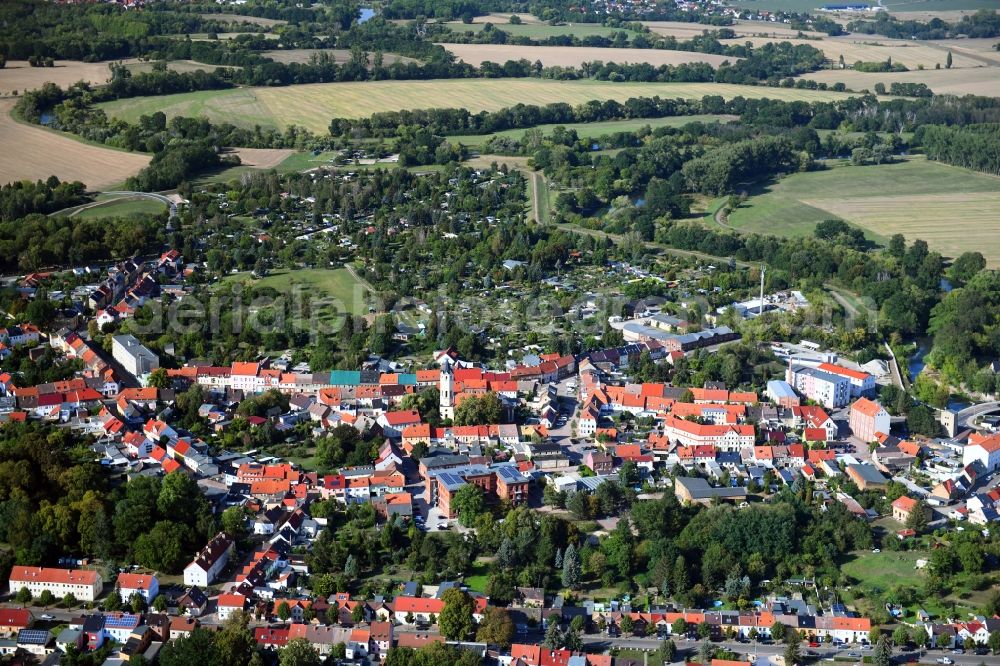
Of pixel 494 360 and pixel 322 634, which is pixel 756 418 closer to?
pixel 494 360

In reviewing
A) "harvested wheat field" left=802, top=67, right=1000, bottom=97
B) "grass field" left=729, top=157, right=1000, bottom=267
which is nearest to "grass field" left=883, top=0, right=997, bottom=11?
"harvested wheat field" left=802, top=67, right=1000, bottom=97

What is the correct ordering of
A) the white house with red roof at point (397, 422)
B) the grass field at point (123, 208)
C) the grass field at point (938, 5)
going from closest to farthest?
the white house with red roof at point (397, 422) → the grass field at point (123, 208) → the grass field at point (938, 5)

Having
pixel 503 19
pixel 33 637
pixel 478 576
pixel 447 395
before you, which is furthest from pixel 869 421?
pixel 503 19

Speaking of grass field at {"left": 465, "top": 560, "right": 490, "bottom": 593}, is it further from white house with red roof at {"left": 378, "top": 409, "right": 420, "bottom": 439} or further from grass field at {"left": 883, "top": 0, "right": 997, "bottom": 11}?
grass field at {"left": 883, "top": 0, "right": 997, "bottom": 11}

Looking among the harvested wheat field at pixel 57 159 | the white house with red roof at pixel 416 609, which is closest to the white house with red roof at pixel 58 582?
the white house with red roof at pixel 416 609

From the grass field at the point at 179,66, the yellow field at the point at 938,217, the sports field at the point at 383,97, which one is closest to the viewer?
the yellow field at the point at 938,217

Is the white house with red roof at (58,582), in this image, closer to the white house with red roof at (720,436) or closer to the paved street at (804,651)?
the paved street at (804,651)
